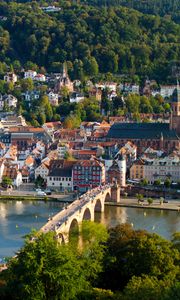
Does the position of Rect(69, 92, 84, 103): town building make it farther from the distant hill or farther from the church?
the distant hill

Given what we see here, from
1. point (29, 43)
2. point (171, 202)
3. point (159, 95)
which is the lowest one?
point (171, 202)

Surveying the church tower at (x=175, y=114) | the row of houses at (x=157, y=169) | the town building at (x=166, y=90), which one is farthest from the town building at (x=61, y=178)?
the town building at (x=166, y=90)

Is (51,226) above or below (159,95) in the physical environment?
below

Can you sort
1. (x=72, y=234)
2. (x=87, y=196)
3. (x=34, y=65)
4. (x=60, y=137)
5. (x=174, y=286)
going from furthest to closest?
(x=34, y=65) < (x=60, y=137) < (x=87, y=196) < (x=72, y=234) < (x=174, y=286)

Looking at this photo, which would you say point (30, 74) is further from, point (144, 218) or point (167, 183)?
point (144, 218)

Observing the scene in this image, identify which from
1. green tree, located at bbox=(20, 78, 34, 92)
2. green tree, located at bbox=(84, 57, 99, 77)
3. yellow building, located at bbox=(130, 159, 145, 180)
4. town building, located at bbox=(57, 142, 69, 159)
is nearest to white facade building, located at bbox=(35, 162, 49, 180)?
town building, located at bbox=(57, 142, 69, 159)

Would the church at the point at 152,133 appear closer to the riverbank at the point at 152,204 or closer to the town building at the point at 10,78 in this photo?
the riverbank at the point at 152,204

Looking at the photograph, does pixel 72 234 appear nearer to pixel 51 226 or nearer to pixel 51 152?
pixel 51 226

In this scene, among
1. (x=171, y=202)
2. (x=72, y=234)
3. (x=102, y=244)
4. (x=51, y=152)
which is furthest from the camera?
(x=51, y=152)

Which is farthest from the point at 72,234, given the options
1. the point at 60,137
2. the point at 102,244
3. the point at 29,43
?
the point at 29,43
